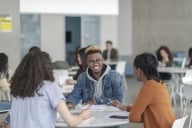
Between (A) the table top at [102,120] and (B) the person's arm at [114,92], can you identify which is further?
(B) the person's arm at [114,92]

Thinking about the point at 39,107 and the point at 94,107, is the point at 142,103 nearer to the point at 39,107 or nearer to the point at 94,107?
the point at 94,107

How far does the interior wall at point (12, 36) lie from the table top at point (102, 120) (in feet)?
18.5

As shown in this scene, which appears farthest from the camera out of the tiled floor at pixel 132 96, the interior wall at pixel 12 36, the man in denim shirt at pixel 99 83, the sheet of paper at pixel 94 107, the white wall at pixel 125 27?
the white wall at pixel 125 27

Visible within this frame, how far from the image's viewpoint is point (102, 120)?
12.7 ft

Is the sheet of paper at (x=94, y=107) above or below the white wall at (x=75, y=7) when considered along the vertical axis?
below

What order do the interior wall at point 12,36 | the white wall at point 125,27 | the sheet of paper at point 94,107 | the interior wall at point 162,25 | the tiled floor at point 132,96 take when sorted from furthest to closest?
the interior wall at point 162,25
the white wall at point 125,27
the interior wall at point 12,36
the tiled floor at point 132,96
the sheet of paper at point 94,107

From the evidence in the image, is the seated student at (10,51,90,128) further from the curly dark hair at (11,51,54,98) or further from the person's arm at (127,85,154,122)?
the person's arm at (127,85,154,122)

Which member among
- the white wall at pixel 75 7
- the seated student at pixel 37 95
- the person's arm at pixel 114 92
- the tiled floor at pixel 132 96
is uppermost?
the white wall at pixel 75 7

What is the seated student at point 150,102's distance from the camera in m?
3.82

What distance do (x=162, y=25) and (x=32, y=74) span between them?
537 inches

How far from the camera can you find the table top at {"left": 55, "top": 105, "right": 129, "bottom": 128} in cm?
368

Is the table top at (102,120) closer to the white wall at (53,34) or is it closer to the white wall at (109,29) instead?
the white wall at (53,34)

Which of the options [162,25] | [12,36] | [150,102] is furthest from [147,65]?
[162,25]

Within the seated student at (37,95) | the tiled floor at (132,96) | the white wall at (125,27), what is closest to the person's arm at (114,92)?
the seated student at (37,95)
